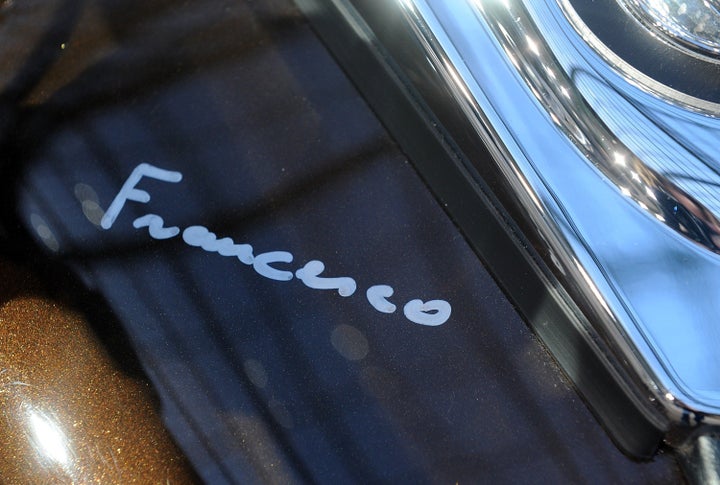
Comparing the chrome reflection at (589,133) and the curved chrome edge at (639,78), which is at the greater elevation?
the curved chrome edge at (639,78)

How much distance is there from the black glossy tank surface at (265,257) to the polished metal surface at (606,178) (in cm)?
7

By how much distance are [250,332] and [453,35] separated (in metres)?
0.35

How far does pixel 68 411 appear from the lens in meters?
0.70

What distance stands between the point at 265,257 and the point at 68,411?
230 mm

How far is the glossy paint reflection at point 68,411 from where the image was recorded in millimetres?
681

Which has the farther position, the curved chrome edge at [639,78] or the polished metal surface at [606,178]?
the curved chrome edge at [639,78]

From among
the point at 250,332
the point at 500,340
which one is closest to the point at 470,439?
the point at 500,340

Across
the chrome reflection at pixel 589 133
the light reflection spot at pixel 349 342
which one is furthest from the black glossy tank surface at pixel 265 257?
the chrome reflection at pixel 589 133

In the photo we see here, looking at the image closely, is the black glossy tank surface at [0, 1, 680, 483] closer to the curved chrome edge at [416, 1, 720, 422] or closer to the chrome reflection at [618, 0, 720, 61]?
the curved chrome edge at [416, 1, 720, 422]

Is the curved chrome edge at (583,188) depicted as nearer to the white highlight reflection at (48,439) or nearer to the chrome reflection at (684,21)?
the chrome reflection at (684,21)
